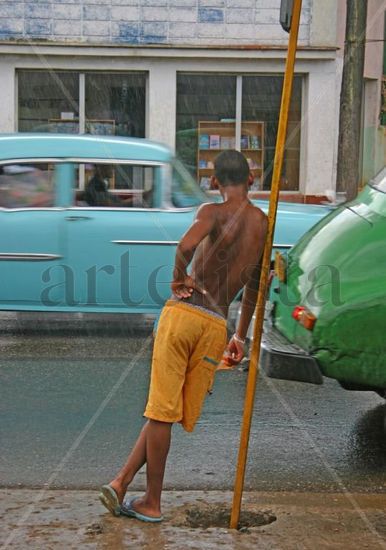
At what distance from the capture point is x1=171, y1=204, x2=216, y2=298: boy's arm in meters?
4.41

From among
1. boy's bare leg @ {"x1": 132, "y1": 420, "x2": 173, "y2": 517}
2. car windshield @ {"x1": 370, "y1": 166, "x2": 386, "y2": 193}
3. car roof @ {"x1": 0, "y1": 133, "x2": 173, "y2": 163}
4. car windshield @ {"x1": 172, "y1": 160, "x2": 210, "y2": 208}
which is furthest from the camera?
car windshield @ {"x1": 172, "y1": 160, "x2": 210, "y2": 208}

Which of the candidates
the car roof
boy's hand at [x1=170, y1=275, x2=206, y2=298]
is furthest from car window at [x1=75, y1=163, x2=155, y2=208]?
boy's hand at [x1=170, y1=275, x2=206, y2=298]

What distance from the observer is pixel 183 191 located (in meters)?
9.46

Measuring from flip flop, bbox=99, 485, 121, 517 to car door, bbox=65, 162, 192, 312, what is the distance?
190 inches

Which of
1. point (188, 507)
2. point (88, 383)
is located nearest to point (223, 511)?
point (188, 507)

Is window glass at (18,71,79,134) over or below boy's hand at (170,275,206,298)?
over

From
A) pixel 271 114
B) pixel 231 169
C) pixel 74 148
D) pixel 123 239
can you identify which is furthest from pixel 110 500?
pixel 271 114

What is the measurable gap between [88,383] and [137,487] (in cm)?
243

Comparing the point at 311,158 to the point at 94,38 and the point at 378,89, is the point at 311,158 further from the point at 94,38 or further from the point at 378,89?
the point at 94,38

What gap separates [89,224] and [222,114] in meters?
10.5

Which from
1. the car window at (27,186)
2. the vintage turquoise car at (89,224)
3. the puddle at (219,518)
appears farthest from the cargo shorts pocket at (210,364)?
the car window at (27,186)

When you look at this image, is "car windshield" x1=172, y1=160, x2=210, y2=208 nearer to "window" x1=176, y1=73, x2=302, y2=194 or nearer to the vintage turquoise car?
the vintage turquoise car

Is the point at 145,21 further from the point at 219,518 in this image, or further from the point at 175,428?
the point at 219,518

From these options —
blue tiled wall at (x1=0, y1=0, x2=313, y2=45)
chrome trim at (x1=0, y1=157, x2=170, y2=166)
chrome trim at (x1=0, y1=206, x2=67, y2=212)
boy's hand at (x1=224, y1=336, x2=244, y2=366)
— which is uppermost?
blue tiled wall at (x1=0, y1=0, x2=313, y2=45)
